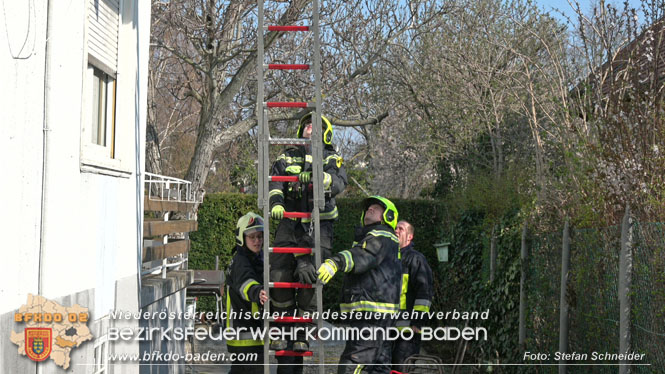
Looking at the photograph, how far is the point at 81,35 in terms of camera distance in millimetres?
4547

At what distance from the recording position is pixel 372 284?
18.2 ft

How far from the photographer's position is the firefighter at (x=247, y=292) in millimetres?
5573

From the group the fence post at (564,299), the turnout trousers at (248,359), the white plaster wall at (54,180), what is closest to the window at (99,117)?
the white plaster wall at (54,180)

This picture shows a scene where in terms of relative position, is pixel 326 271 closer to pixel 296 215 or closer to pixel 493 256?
pixel 296 215

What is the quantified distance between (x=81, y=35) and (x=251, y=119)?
8.44 metres

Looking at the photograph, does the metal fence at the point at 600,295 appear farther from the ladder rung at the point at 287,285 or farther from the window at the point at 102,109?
the window at the point at 102,109

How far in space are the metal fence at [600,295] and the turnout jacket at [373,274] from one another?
1533mm

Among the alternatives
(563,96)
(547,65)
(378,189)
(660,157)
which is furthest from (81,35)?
(378,189)

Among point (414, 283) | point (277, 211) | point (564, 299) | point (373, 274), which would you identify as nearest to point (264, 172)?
point (277, 211)

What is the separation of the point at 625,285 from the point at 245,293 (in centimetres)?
277

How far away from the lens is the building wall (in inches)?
149

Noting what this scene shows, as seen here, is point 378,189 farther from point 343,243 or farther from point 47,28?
point 47,28

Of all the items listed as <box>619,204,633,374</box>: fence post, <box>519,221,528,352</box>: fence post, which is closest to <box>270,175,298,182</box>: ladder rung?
<box>619,204,633,374</box>: fence post

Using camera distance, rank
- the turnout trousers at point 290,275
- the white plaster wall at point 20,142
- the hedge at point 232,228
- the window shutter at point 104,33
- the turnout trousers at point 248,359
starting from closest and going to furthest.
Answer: the white plaster wall at point 20,142 < the window shutter at point 104,33 < the turnout trousers at point 290,275 < the turnout trousers at point 248,359 < the hedge at point 232,228
